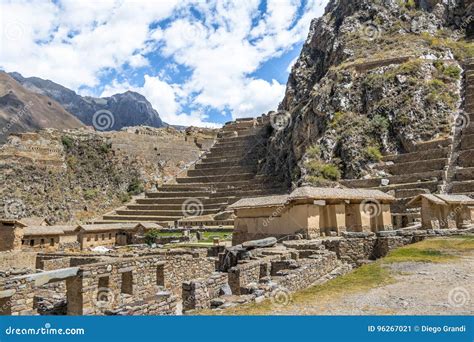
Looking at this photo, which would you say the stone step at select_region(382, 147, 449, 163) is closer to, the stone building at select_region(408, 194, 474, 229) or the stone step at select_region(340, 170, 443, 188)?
Result: the stone step at select_region(340, 170, 443, 188)

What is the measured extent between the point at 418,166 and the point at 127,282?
124 ft

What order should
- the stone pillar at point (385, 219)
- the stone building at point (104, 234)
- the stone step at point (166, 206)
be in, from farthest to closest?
1. the stone step at point (166, 206)
2. the stone building at point (104, 234)
3. the stone pillar at point (385, 219)

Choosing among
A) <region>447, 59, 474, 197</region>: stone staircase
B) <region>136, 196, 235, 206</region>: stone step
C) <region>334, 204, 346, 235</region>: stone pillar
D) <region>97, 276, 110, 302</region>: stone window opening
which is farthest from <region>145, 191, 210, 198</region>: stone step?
<region>97, 276, 110, 302</region>: stone window opening

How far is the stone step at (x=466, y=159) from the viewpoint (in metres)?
39.0

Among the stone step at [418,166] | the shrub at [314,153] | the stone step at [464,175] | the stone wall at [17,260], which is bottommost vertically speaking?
the stone wall at [17,260]

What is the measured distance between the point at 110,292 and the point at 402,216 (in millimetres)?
24872

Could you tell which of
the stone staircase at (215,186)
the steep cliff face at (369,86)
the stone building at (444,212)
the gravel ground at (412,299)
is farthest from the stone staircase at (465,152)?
the stone staircase at (215,186)

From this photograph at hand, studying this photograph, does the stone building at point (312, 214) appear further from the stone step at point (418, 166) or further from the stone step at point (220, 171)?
the stone step at point (220, 171)

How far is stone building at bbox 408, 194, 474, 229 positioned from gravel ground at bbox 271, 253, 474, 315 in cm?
1073

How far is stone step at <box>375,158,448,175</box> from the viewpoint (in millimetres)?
40612

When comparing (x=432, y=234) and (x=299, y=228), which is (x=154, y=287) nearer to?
(x=299, y=228)

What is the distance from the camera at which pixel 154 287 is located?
11.7 m

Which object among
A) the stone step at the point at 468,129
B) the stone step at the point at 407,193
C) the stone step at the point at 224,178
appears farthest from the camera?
the stone step at the point at 224,178

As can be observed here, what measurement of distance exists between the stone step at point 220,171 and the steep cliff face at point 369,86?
517cm
